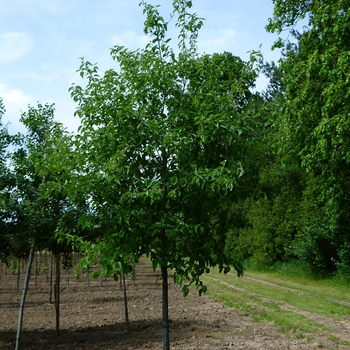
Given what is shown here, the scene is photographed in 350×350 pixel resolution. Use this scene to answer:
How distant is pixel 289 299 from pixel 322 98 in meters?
5.56

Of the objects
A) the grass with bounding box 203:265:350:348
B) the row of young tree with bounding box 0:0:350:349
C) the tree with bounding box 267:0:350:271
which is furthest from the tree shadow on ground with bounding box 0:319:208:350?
the tree with bounding box 267:0:350:271

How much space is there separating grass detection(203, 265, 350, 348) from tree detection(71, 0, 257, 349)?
4448mm

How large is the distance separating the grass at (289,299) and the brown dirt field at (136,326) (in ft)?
1.29

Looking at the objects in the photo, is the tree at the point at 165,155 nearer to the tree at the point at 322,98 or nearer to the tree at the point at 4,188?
the tree at the point at 4,188

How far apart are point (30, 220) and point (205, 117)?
154 inches

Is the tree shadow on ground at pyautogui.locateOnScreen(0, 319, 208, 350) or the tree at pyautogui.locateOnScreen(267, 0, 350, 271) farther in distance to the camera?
the tree at pyautogui.locateOnScreen(267, 0, 350, 271)

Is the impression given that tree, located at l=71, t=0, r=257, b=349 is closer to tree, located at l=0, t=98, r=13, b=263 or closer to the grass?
tree, located at l=0, t=98, r=13, b=263

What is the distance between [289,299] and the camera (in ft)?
45.4

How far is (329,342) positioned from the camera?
26.5 feet

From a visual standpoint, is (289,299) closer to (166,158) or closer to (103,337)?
A: (103,337)

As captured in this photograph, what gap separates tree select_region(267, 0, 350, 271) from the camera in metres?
10.7

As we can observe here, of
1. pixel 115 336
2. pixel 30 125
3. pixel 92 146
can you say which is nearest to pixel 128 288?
pixel 115 336

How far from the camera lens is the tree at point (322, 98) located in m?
10.7

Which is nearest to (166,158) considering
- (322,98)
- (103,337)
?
(103,337)
